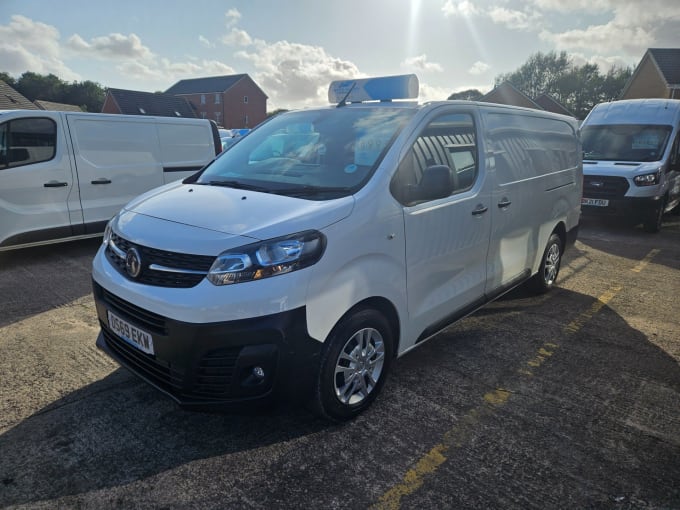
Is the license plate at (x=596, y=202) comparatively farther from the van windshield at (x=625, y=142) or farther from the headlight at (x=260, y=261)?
the headlight at (x=260, y=261)

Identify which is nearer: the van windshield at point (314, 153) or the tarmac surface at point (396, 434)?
the tarmac surface at point (396, 434)

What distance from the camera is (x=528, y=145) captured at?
4.28 meters

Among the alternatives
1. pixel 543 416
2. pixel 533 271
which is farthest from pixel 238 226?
pixel 533 271

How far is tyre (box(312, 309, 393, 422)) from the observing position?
97.3 inches

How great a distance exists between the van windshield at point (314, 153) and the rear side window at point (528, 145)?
1.09m

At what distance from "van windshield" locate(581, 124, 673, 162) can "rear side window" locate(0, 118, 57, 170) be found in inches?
383

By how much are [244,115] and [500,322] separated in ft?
208

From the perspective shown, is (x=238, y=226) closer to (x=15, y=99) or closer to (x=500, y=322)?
(x=500, y=322)

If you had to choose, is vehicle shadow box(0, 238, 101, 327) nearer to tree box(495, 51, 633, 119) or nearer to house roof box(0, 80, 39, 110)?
house roof box(0, 80, 39, 110)

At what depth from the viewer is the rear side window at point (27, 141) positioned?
5.71m

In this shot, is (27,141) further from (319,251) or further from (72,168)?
(319,251)

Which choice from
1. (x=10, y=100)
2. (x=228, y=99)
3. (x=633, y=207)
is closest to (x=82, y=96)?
(x=228, y=99)

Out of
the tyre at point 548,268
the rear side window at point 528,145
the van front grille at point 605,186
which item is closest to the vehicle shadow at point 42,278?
the rear side window at point 528,145

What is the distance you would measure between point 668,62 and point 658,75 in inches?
51.0
